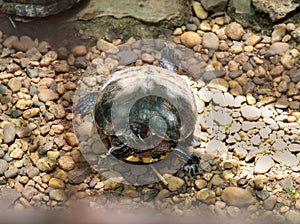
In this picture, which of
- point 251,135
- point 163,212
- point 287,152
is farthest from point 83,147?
point 287,152

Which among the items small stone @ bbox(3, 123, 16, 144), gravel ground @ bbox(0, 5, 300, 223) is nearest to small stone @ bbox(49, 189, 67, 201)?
gravel ground @ bbox(0, 5, 300, 223)

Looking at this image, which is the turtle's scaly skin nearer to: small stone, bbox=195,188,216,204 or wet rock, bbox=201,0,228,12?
wet rock, bbox=201,0,228,12

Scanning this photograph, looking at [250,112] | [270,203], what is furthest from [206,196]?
[250,112]

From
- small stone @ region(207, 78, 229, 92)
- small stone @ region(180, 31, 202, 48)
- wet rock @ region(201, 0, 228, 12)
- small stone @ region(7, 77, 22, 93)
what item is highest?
wet rock @ region(201, 0, 228, 12)

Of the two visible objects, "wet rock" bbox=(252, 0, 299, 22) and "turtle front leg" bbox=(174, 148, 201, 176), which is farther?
"wet rock" bbox=(252, 0, 299, 22)

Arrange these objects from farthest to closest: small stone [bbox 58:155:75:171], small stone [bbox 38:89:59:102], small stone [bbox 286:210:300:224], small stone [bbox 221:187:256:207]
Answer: small stone [bbox 38:89:59:102], small stone [bbox 58:155:75:171], small stone [bbox 221:187:256:207], small stone [bbox 286:210:300:224]

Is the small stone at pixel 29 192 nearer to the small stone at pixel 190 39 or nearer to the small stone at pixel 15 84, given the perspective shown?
the small stone at pixel 15 84

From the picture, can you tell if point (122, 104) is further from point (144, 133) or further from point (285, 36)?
point (285, 36)

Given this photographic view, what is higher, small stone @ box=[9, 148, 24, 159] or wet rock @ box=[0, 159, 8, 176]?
small stone @ box=[9, 148, 24, 159]
